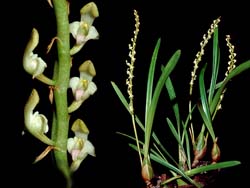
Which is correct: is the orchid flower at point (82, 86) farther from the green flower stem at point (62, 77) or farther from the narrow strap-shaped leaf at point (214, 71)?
the narrow strap-shaped leaf at point (214, 71)

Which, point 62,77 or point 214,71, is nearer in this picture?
point 62,77

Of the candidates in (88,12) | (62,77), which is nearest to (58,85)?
(62,77)

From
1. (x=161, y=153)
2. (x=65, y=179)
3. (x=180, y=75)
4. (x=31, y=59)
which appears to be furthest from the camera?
(x=180, y=75)

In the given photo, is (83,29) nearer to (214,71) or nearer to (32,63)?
(32,63)

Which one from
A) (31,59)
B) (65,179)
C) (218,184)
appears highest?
(31,59)

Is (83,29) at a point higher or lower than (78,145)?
higher

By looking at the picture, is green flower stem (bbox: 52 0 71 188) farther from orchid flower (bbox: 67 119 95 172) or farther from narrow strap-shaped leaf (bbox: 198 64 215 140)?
narrow strap-shaped leaf (bbox: 198 64 215 140)

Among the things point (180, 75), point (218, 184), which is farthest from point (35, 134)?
point (180, 75)

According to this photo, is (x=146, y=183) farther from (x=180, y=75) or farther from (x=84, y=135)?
(x=180, y=75)
